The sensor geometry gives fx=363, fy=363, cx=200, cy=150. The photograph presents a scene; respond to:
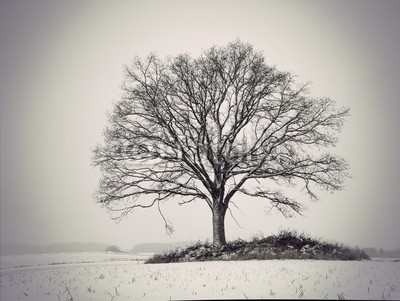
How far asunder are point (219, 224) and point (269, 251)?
390 cm

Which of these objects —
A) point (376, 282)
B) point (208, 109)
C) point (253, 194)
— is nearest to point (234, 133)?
point (208, 109)

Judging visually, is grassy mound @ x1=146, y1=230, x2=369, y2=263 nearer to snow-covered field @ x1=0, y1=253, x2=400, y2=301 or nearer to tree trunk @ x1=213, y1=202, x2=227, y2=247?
tree trunk @ x1=213, y1=202, x2=227, y2=247

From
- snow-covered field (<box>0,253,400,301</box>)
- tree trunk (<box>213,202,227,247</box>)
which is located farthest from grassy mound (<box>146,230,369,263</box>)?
snow-covered field (<box>0,253,400,301</box>)

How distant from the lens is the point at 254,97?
73.8 ft

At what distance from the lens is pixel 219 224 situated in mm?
21438

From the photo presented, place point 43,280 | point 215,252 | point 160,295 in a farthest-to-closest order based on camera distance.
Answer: point 215,252 → point 43,280 → point 160,295

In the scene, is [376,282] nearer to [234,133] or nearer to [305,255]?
[305,255]

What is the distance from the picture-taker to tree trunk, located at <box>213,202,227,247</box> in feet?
69.4

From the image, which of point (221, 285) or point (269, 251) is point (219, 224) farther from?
point (221, 285)

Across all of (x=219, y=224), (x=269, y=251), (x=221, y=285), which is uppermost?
(x=219, y=224)

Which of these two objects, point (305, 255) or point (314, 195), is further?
point (314, 195)

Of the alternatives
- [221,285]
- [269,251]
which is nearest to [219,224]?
[269,251]

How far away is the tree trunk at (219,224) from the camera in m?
21.1

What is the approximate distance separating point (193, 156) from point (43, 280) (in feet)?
36.7
